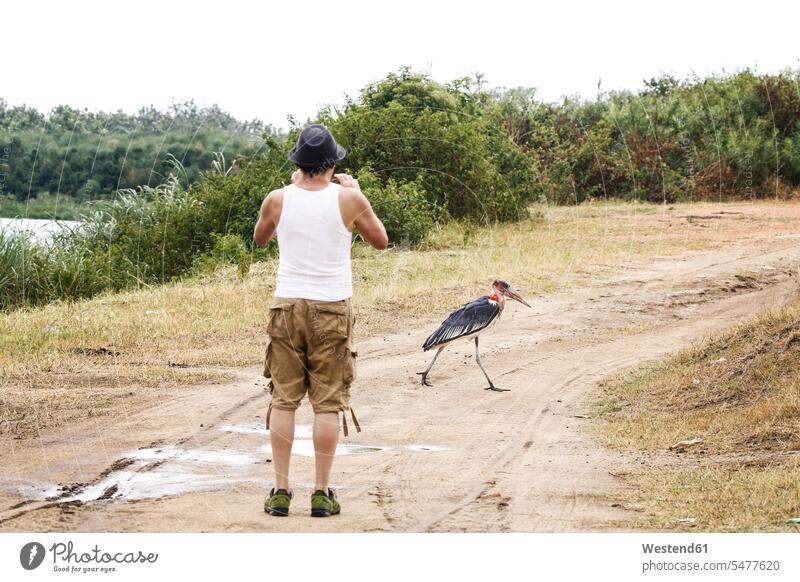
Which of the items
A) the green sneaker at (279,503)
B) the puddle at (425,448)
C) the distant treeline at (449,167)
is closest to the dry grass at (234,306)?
the distant treeline at (449,167)

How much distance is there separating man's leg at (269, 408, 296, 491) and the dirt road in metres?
0.21

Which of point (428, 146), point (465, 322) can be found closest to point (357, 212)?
point (465, 322)

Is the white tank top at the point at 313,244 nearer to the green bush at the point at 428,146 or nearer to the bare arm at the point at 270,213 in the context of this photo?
the bare arm at the point at 270,213

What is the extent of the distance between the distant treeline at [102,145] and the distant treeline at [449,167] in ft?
0.63

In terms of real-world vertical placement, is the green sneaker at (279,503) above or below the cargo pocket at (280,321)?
below

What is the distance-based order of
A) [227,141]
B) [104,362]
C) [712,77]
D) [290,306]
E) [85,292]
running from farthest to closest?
[712,77]
[227,141]
[85,292]
[104,362]
[290,306]

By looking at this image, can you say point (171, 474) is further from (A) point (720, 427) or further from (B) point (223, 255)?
(B) point (223, 255)

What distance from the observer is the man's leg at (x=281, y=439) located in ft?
16.8

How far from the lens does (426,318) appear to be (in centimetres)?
1259

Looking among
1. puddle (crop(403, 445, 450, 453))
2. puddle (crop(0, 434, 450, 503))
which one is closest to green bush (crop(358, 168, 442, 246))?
puddle (crop(403, 445, 450, 453))

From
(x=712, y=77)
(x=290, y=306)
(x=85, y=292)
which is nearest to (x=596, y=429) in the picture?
(x=290, y=306)

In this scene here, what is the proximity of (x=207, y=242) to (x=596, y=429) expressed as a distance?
11.4 metres

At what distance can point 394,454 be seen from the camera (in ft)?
22.7

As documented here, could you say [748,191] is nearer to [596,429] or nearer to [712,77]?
[712,77]
